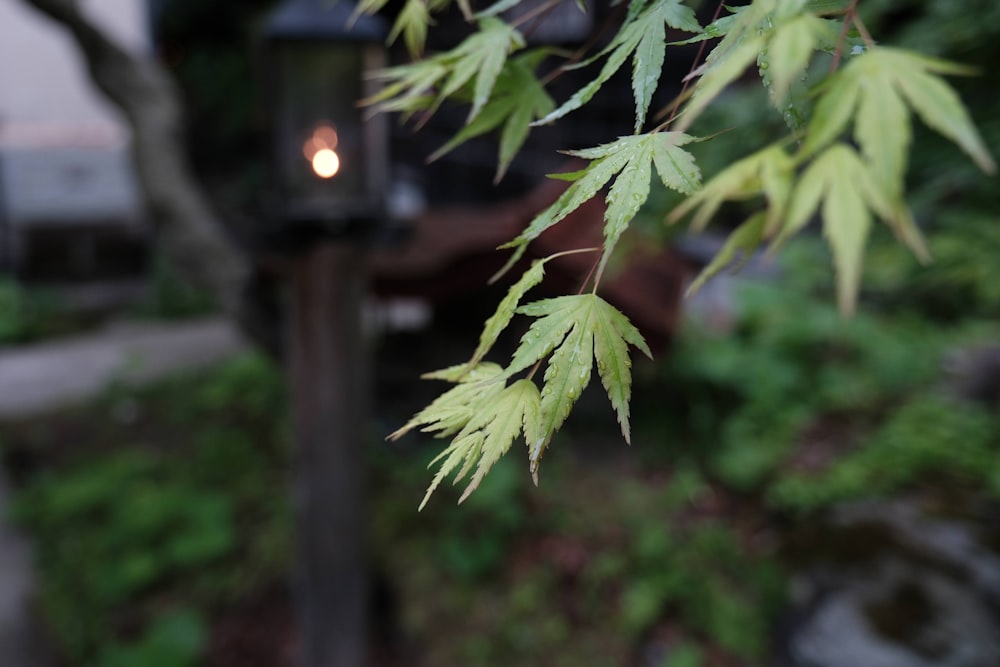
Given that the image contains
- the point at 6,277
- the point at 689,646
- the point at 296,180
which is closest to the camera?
the point at 296,180

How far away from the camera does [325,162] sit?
2.91 meters

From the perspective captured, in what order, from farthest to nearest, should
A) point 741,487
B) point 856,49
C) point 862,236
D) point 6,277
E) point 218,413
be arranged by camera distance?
point 6,277 → point 218,413 → point 741,487 → point 856,49 → point 862,236

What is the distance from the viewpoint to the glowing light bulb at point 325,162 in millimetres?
2906

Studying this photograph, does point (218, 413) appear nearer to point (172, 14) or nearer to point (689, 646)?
point (689, 646)

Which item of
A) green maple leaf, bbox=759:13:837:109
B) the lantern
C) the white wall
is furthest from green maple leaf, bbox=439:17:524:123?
the white wall

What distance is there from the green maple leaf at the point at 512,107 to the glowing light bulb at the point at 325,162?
1816 millimetres

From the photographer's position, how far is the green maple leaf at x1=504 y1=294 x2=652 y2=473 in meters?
0.83

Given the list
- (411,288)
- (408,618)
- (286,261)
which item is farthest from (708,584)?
(286,261)

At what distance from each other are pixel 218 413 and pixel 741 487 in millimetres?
4751

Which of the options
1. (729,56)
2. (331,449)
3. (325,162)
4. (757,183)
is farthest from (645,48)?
(331,449)

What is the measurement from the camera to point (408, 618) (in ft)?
13.5

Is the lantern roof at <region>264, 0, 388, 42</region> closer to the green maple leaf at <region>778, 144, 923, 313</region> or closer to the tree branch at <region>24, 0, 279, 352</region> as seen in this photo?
the tree branch at <region>24, 0, 279, 352</region>

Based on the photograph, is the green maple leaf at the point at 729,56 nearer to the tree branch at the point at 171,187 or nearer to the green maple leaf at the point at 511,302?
the green maple leaf at the point at 511,302

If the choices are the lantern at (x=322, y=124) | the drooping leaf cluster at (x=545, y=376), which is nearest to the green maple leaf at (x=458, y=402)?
the drooping leaf cluster at (x=545, y=376)
